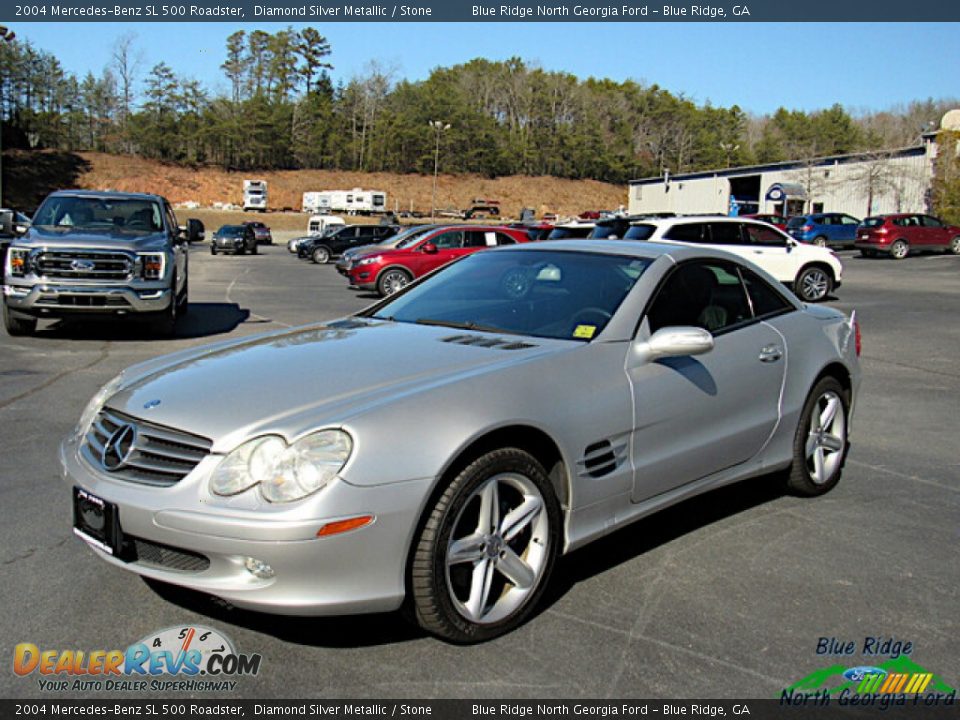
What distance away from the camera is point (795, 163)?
215 ft

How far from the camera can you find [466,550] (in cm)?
Answer: 324

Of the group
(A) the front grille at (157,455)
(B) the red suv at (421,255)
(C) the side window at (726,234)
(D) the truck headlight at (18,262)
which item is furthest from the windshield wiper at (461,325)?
(B) the red suv at (421,255)

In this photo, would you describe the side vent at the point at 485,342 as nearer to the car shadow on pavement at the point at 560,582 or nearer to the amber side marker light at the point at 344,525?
the car shadow on pavement at the point at 560,582

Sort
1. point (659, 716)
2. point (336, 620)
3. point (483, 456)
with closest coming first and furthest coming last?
1. point (659, 716)
2. point (483, 456)
3. point (336, 620)

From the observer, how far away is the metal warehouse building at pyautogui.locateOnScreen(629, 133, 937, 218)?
53.2 meters

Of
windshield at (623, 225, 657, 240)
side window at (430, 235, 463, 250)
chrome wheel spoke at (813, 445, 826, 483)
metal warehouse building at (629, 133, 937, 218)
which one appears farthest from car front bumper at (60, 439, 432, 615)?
metal warehouse building at (629, 133, 937, 218)

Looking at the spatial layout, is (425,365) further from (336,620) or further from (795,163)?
(795,163)

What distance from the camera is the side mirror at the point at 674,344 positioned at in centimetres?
393

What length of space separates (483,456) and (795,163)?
223ft

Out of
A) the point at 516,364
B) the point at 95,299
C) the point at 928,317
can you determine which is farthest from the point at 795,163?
the point at 516,364

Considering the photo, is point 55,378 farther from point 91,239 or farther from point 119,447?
point 119,447

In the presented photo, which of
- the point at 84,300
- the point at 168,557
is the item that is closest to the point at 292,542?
the point at 168,557

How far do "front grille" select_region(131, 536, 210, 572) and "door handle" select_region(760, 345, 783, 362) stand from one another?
3.06 metres

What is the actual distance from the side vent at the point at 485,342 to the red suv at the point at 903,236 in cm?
3512
